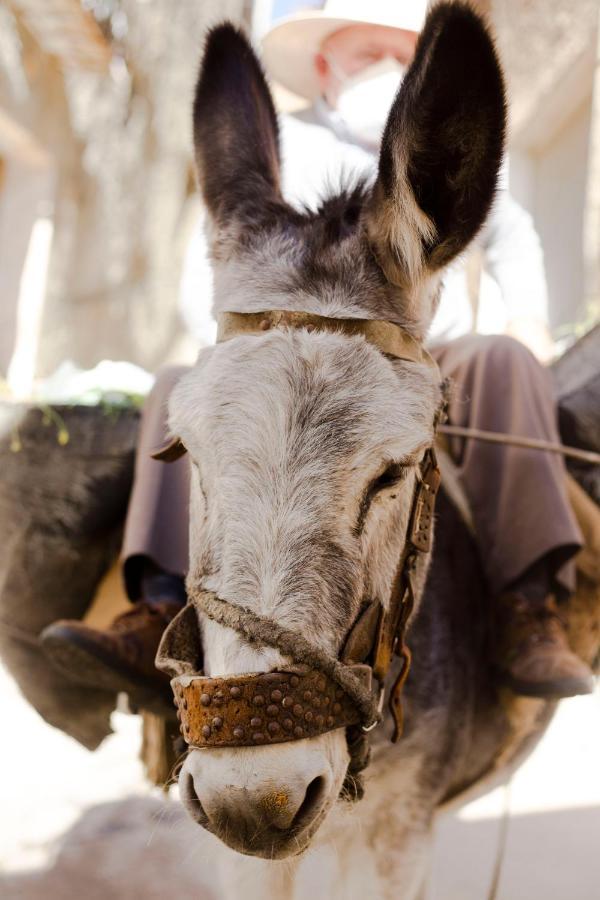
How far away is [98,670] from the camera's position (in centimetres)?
188

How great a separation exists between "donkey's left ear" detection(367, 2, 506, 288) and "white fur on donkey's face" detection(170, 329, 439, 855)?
0.27m

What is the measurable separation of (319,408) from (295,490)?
142mm

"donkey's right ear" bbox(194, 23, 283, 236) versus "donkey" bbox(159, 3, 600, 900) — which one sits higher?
"donkey's right ear" bbox(194, 23, 283, 236)

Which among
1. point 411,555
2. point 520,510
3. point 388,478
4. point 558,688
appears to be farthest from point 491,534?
point 388,478

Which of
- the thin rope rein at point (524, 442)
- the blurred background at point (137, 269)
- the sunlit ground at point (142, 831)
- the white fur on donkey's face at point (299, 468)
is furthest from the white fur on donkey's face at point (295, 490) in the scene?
the sunlit ground at point (142, 831)

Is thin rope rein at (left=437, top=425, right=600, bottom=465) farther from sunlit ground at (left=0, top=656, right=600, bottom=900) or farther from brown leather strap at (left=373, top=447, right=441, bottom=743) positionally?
sunlit ground at (left=0, top=656, right=600, bottom=900)

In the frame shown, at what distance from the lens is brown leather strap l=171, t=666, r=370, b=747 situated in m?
1.10

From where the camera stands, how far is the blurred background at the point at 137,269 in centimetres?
334

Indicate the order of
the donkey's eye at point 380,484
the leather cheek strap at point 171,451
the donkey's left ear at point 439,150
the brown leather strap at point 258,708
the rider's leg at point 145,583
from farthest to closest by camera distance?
the rider's leg at point 145,583
the leather cheek strap at point 171,451
the donkey's left ear at point 439,150
the donkey's eye at point 380,484
the brown leather strap at point 258,708

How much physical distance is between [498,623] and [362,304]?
3.34 feet

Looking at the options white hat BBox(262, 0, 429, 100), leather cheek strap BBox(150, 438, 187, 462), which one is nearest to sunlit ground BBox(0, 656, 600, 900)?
leather cheek strap BBox(150, 438, 187, 462)

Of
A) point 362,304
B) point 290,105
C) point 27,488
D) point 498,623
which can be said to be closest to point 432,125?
point 362,304

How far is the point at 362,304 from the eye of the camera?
1.46 meters

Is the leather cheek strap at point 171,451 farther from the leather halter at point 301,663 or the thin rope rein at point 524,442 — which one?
the thin rope rein at point 524,442
